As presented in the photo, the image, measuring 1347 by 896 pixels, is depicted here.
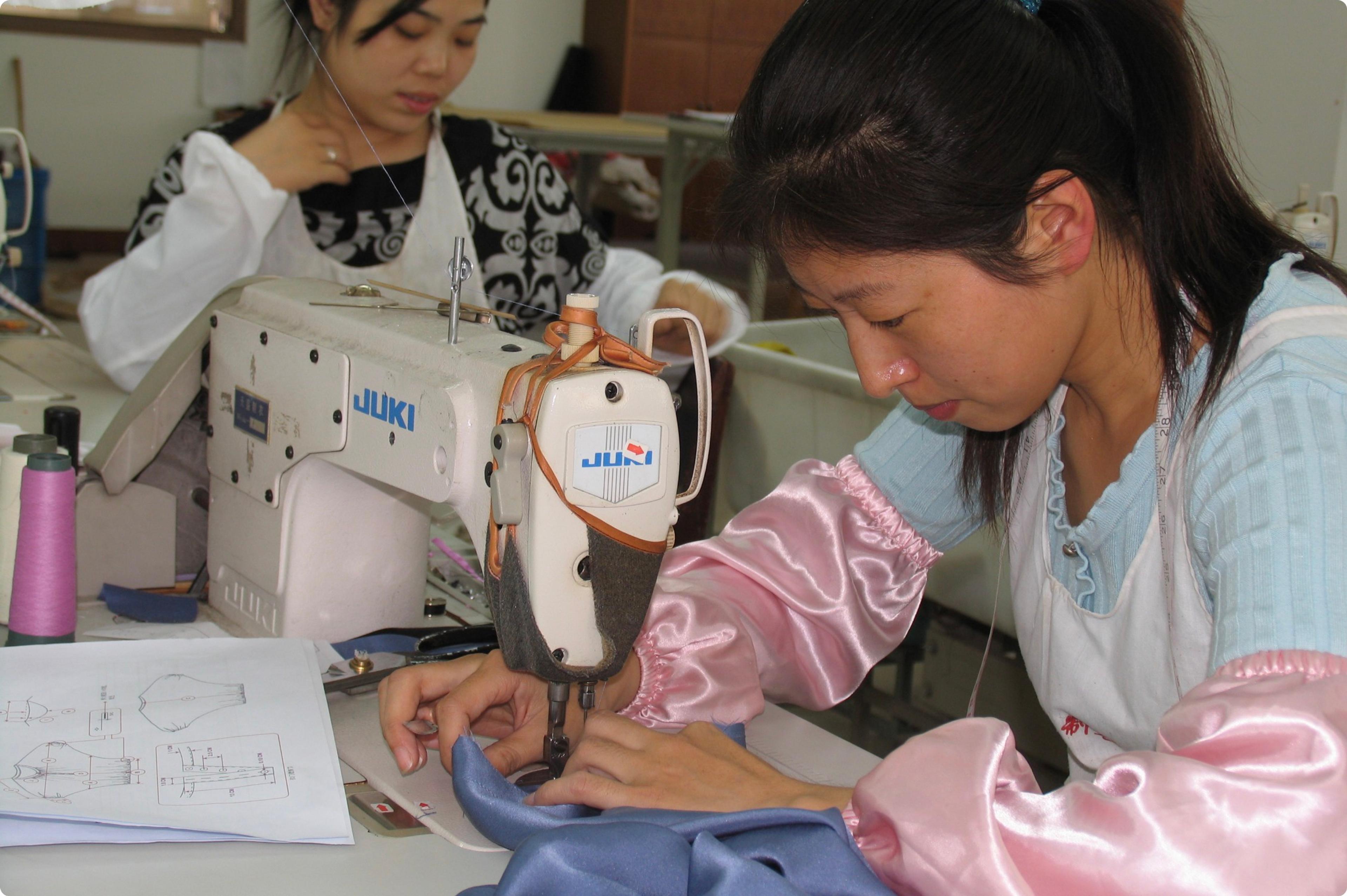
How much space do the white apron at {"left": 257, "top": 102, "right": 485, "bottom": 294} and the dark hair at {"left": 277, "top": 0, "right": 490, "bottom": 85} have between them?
0.10m

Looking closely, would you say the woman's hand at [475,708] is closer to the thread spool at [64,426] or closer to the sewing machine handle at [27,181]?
the thread spool at [64,426]

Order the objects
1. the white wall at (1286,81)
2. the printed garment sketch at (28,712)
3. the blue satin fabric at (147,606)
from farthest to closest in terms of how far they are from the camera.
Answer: the white wall at (1286,81) → the blue satin fabric at (147,606) → the printed garment sketch at (28,712)

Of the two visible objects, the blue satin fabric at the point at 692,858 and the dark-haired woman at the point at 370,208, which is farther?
the dark-haired woman at the point at 370,208

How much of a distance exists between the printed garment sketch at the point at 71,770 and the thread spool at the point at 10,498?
0.25 meters

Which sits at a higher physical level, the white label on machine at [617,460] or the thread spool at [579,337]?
the thread spool at [579,337]

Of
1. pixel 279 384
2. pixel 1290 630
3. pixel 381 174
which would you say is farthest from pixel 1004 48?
pixel 381 174

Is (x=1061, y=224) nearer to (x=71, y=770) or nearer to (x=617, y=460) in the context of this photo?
(x=617, y=460)

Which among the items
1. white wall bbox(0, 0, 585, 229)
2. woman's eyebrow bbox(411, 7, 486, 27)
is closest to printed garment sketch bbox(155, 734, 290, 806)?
woman's eyebrow bbox(411, 7, 486, 27)

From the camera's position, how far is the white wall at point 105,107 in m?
6.71

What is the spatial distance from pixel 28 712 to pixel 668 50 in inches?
303

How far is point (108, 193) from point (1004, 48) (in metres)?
7.05

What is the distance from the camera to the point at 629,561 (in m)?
0.95

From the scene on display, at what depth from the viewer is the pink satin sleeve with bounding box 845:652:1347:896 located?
72 cm

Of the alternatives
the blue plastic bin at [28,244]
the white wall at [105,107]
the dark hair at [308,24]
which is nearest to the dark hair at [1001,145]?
the dark hair at [308,24]
